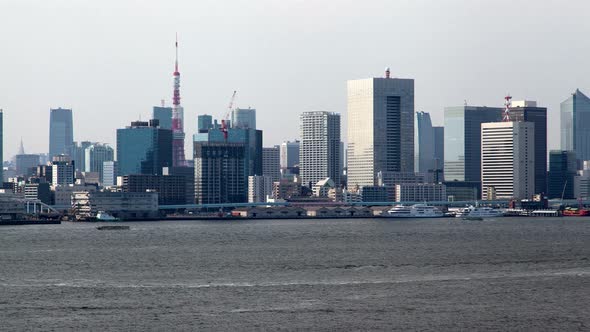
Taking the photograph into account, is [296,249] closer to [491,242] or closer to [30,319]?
[491,242]

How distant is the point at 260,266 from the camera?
98562 mm

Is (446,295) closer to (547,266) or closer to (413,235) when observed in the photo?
(547,266)

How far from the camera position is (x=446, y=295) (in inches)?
2960

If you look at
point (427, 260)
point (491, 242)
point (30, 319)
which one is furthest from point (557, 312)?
point (491, 242)

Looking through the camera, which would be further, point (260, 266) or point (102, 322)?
point (260, 266)

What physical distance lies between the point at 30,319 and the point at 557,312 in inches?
1172

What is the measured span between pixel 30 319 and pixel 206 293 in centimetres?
1439

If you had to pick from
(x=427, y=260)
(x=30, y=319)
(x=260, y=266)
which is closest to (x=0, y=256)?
(x=260, y=266)

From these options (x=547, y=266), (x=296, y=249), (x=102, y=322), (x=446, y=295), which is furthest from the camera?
(x=296, y=249)

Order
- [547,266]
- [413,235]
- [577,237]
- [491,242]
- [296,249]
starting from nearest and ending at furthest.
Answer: [547,266] < [296,249] < [491,242] < [577,237] < [413,235]

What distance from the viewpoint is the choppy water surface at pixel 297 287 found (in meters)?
64.7

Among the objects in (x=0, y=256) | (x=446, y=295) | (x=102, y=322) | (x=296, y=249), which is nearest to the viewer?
(x=102, y=322)

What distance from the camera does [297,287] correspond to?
262 ft

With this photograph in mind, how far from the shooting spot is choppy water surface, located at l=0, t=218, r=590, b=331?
212 feet
